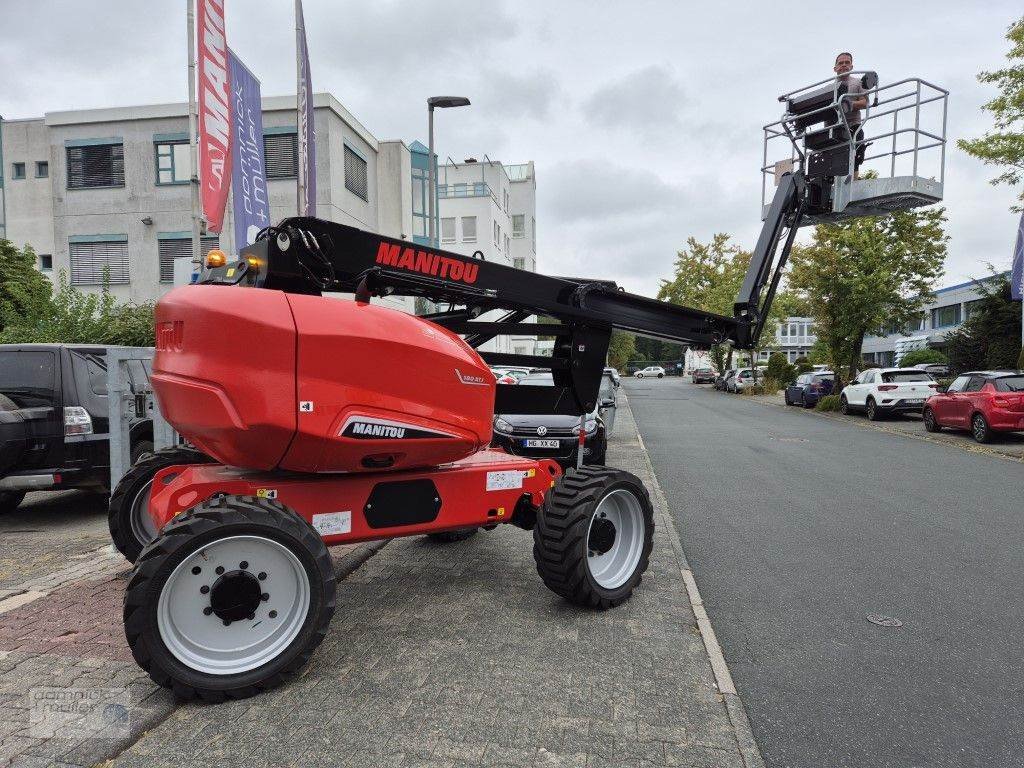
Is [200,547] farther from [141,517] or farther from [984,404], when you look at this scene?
[984,404]

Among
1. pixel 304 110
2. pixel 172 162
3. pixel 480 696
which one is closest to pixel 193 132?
pixel 304 110

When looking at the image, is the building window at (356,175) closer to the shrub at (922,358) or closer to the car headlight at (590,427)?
the car headlight at (590,427)

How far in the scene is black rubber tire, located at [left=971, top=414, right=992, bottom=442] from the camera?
612 inches

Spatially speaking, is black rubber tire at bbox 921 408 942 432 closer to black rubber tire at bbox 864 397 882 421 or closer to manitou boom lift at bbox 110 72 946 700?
black rubber tire at bbox 864 397 882 421

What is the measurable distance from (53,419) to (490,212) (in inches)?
1613

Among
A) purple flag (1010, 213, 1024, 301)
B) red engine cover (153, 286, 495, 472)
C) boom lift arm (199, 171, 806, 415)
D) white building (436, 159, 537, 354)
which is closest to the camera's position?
red engine cover (153, 286, 495, 472)

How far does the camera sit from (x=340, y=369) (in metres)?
3.68

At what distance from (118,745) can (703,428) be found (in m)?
17.5

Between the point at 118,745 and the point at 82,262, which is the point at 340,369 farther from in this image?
the point at 82,262

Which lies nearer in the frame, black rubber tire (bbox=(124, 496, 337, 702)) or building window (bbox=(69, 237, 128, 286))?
black rubber tire (bbox=(124, 496, 337, 702))

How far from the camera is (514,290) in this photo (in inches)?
186

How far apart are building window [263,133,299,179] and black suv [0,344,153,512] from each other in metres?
18.0

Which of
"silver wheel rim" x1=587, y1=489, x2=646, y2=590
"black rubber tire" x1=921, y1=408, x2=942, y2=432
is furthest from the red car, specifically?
"silver wheel rim" x1=587, y1=489, x2=646, y2=590

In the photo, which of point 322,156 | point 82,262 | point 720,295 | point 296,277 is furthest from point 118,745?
point 720,295
